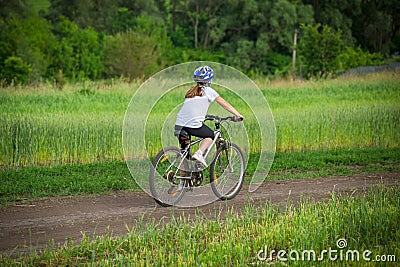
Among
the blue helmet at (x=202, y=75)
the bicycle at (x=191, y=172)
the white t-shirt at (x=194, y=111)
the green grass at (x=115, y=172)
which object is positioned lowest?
the green grass at (x=115, y=172)

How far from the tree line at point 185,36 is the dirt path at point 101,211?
2438cm

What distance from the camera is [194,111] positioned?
945 cm

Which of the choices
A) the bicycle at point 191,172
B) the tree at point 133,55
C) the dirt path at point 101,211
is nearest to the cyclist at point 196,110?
the bicycle at point 191,172

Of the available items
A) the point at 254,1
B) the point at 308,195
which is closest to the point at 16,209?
the point at 308,195

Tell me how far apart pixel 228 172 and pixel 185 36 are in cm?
4642

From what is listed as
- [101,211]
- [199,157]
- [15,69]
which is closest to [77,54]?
[15,69]

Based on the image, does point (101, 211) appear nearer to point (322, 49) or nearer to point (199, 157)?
point (199, 157)

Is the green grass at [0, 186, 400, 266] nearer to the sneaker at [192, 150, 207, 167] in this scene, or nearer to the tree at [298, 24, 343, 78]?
the sneaker at [192, 150, 207, 167]

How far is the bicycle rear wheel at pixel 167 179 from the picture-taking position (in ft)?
30.8

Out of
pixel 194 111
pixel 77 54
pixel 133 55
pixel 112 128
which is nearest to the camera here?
pixel 194 111

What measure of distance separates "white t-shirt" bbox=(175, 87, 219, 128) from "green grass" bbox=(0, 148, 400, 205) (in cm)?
86

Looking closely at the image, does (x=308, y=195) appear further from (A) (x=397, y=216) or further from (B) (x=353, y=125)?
(B) (x=353, y=125)

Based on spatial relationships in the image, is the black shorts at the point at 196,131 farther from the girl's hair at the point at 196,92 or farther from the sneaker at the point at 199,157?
the girl's hair at the point at 196,92

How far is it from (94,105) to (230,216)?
1218 centimetres
